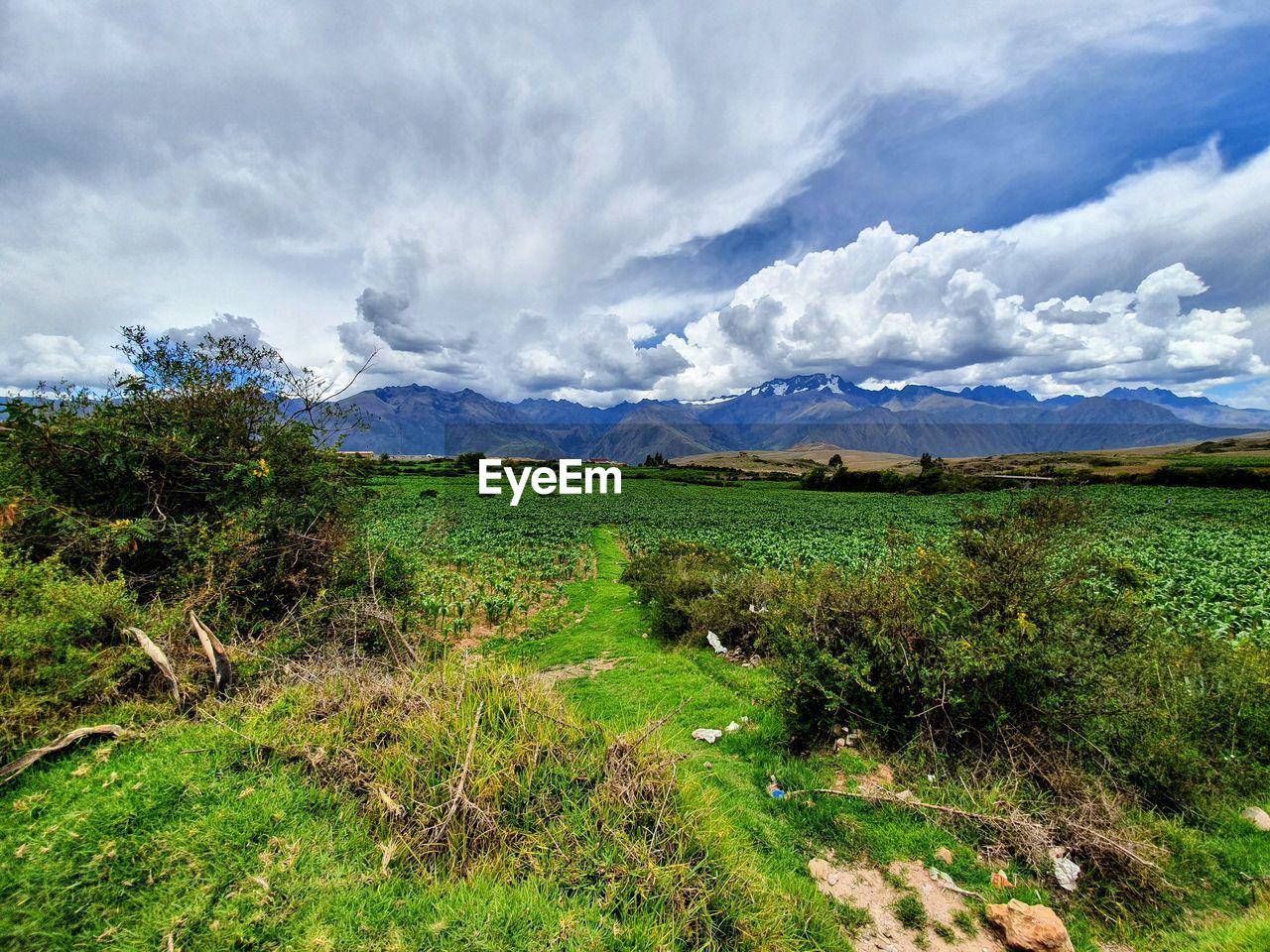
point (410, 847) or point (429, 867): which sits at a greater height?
point (410, 847)

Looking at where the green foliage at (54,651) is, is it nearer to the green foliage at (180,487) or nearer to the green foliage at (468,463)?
the green foliage at (180,487)

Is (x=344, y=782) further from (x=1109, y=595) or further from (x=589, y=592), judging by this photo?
(x=589, y=592)

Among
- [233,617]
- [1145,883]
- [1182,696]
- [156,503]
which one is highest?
[156,503]

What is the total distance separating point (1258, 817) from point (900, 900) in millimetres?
4416

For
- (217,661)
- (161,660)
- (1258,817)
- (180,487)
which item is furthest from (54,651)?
(1258,817)

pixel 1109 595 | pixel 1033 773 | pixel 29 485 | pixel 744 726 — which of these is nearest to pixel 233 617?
pixel 29 485

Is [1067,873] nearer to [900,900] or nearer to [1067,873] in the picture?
[1067,873]

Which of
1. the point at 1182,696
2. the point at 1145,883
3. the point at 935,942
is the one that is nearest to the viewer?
the point at 935,942

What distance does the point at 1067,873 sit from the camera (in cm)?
477

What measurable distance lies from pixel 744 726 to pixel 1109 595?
5610 millimetres

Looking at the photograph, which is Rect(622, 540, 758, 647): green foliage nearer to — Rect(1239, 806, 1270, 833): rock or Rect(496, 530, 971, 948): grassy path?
Rect(496, 530, 971, 948): grassy path

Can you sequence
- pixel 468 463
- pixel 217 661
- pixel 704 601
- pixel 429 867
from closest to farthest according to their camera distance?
pixel 429 867
pixel 217 661
pixel 704 601
pixel 468 463

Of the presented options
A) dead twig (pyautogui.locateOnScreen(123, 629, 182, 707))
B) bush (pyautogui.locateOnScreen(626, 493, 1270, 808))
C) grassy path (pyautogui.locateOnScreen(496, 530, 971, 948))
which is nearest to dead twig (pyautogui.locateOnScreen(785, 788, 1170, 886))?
grassy path (pyautogui.locateOnScreen(496, 530, 971, 948))

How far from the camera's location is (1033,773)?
19.2 feet
